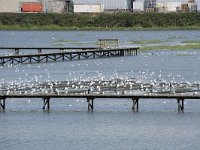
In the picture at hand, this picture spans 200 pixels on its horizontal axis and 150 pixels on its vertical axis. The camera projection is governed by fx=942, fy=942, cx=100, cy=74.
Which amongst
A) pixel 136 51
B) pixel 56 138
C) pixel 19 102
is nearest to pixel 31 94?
pixel 19 102

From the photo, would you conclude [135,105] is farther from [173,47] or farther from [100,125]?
[173,47]

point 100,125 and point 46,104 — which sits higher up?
point 46,104

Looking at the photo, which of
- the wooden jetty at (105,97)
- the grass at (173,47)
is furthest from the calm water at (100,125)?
the grass at (173,47)

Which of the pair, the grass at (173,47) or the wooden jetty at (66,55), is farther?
the grass at (173,47)

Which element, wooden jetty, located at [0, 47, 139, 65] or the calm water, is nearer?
the calm water

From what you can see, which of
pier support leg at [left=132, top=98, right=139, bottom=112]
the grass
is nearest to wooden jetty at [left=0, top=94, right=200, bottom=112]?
pier support leg at [left=132, top=98, right=139, bottom=112]

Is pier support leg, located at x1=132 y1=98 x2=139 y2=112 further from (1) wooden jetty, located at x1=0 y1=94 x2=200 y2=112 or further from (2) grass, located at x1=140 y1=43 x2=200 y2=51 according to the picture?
(2) grass, located at x1=140 y1=43 x2=200 y2=51

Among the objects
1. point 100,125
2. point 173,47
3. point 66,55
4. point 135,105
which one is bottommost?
point 100,125

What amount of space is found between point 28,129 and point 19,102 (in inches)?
507

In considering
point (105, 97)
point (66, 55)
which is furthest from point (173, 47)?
point (105, 97)

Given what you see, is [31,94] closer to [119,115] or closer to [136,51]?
[119,115]

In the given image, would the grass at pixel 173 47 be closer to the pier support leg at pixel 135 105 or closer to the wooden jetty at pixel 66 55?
the wooden jetty at pixel 66 55

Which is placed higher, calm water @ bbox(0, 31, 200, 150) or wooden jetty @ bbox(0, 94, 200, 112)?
wooden jetty @ bbox(0, 94, 200, 112)

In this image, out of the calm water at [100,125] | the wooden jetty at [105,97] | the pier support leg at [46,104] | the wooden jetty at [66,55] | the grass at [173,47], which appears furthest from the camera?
the grass at [173,47]
